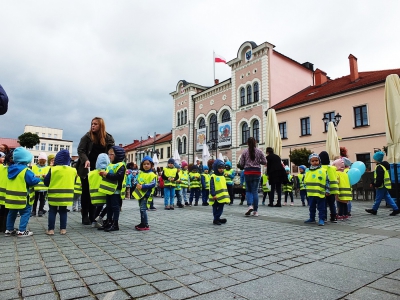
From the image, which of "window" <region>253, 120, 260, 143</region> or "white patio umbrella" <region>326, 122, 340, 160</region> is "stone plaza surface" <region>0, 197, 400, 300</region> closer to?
"white patio umbrella" <region>326, 122, 340, 160</region>

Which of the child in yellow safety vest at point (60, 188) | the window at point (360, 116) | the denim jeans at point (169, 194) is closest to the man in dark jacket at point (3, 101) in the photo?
the child in yellow safety vest at point (60, 188)

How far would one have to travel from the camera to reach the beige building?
82.2 metres

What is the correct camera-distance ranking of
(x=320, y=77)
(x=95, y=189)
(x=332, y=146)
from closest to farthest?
(x=95, y=189) → (x=332, y=146) → (x=320, y=77)

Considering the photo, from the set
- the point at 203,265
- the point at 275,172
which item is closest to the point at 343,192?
the point at 275,172

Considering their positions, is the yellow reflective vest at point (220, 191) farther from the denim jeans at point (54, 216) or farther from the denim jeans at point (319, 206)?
the denim jeans at point (54, 216)

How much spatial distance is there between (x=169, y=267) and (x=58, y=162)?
3303 millimetres

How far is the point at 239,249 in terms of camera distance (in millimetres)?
3906

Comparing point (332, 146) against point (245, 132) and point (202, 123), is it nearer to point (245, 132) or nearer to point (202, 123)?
point (245, 132)

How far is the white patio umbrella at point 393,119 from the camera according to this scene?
782 cm

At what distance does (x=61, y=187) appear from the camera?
5.07m

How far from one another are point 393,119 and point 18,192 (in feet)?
31.3

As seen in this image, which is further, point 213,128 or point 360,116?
point 213,128

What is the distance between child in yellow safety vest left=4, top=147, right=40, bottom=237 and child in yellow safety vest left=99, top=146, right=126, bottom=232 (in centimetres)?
126

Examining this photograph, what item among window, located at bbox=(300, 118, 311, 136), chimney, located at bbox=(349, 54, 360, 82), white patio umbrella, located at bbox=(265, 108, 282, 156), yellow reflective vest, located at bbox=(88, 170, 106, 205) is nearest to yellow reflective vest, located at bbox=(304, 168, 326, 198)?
yellow reflective vest, located at bbox=(88, 170, 106, 205)
